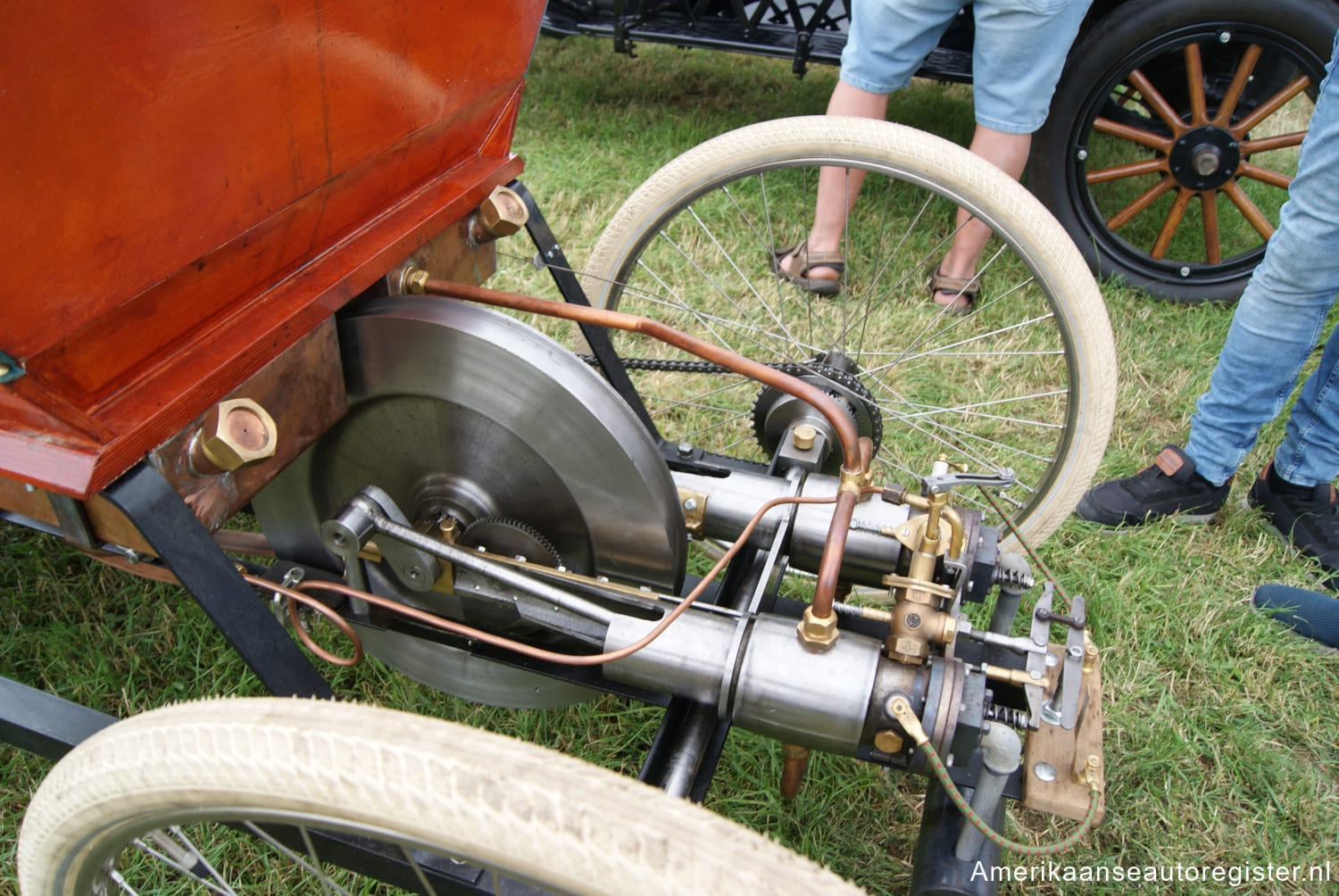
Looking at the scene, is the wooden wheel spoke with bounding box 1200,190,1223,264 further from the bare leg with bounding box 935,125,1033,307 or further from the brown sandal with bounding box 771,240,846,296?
the brown sandal with bounding box 771,240,846,296

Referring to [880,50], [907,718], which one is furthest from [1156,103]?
[907,718]


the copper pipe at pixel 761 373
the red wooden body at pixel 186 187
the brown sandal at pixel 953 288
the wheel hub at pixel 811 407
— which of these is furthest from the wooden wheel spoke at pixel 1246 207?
the red wooden body at pixel 186 187

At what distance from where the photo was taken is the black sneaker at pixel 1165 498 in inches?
77.3

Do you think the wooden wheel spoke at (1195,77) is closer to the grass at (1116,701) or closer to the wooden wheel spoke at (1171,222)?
the wooden wheel spoke at (1171,222)

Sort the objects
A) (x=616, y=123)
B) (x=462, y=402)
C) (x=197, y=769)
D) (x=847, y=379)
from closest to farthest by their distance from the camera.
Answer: (x=197, y=769) < (x=462, y=402) < (x=847, y=379) < (x=616, y=123)

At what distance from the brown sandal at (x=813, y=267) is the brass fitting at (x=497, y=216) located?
103 centimetres

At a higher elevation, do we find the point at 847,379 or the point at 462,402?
the point at 462,402

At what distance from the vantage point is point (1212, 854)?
1.39 meters

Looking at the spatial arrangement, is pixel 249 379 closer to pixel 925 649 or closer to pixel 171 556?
pixel 171 556

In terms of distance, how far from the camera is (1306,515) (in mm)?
1927

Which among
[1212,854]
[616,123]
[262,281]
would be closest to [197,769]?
[262,281]

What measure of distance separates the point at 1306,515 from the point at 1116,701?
707 mm

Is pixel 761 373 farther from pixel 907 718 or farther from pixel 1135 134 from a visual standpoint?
pixel 1135 134

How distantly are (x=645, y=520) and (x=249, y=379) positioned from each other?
0.47 meters
